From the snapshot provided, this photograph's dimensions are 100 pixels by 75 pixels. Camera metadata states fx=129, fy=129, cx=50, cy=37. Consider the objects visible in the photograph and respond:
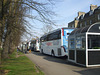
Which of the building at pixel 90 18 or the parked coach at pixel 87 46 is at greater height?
the building at pixel 90 18

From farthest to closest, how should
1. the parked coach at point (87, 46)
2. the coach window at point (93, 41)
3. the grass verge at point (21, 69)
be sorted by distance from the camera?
the coach window at point (93, 41), the parked coach at point (87, 46), the grass verge at point (21, 69)

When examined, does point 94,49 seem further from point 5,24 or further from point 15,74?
point 5,24

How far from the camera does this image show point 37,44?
34.9 m

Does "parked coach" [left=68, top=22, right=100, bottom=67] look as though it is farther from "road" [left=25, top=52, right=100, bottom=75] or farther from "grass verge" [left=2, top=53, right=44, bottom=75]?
"grass verge" [left=2, top=53, right=44, bottom=75]

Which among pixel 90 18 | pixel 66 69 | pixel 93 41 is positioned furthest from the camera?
pixel 90 18

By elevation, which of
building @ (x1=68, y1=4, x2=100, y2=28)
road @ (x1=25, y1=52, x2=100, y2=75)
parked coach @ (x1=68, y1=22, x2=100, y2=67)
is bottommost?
road @ (x1=25, y1=52, x2=100, y2=75)

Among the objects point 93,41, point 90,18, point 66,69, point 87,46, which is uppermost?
point 90,18

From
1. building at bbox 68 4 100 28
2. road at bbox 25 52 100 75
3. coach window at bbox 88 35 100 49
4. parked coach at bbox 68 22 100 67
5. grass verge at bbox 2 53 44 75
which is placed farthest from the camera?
building at bbox 68 4 100 28

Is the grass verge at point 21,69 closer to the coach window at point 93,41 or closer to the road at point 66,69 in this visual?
the road at point 66,69

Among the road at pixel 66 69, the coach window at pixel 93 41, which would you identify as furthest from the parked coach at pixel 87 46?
the road at pixel 66 69

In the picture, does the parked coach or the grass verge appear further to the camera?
the parked coach

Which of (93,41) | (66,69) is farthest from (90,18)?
(66,69)

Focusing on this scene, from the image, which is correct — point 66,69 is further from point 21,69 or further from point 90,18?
point 90,18

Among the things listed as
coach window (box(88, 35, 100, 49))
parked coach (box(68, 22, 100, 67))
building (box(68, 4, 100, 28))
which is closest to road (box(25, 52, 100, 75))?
parked coach (box(68, 22, 100, 67))
